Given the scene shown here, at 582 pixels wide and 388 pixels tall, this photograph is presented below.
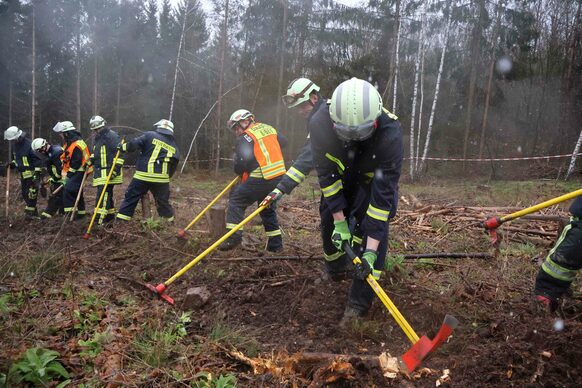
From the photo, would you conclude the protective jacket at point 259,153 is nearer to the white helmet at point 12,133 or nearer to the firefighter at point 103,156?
the firefighter at point 103,156

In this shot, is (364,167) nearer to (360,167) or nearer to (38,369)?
(360,167)

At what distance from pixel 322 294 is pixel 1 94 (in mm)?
25243

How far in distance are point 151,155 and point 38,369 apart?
15.3 ft

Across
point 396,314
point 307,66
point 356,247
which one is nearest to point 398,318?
point 396,314

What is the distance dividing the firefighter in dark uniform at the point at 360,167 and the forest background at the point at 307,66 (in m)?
14.6

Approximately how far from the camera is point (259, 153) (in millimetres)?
5336

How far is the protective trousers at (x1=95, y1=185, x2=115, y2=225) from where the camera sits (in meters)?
6.99

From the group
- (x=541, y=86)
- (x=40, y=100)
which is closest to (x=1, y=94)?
(x=40, y=100)

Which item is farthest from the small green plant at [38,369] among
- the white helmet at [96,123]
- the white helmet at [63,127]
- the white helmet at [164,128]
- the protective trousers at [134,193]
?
the white helmet at [63,127]

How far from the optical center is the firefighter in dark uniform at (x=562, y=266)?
3.15 m

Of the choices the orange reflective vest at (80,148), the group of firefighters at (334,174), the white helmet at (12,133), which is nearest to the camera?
the group of firefighters at (334,174)

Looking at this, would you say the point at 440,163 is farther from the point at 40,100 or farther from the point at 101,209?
the point at 40,100

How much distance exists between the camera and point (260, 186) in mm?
5465

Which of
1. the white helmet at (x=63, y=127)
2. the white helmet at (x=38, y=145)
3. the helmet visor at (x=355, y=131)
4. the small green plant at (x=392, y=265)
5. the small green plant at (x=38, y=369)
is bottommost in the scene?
the small green plant at (x=38, y=369)
